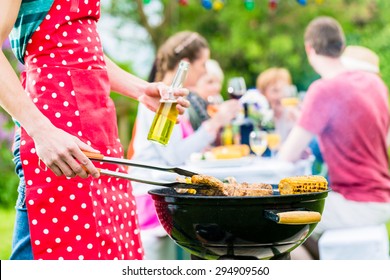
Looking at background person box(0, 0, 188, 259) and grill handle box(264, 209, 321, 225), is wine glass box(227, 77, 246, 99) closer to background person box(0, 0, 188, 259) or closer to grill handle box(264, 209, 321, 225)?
background person box(0, 0, 188, 259)

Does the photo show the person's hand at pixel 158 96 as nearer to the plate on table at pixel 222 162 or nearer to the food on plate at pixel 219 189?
the food on plate at pixel 219 189

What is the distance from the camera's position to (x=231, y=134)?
4852 mm

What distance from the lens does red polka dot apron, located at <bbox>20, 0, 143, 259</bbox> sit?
1.76m

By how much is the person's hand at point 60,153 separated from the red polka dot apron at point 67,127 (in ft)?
0.49

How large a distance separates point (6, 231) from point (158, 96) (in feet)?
13.0

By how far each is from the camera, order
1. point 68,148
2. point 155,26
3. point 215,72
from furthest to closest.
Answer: point 155,26, point 215,72, point 68,148

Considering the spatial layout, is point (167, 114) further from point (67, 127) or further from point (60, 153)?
point (60, 153)

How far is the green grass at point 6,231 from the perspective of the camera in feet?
16.5

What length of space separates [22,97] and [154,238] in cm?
207

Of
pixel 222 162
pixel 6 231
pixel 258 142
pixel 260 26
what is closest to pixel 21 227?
pixel 222 162

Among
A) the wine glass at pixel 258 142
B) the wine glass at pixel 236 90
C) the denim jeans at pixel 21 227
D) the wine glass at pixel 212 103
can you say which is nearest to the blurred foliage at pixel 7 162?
the wine glass at pixel 212 103
